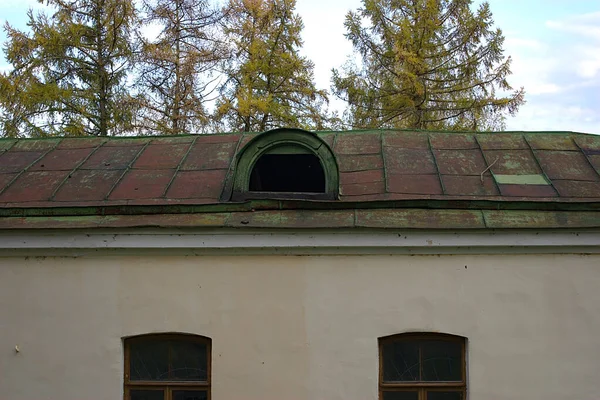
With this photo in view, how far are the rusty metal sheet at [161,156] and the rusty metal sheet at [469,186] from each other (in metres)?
3.24

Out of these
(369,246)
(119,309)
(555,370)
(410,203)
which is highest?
(410,203)

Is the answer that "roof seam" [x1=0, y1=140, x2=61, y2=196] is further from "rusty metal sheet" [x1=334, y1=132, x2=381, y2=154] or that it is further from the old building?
"rusty metal sheet" [x1=334, y1=132, x2=381, y2=154]

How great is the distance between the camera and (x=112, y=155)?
26.8ft

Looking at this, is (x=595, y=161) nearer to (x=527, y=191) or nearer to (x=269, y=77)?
(x=527, y=191)

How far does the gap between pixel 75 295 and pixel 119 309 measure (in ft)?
1.68

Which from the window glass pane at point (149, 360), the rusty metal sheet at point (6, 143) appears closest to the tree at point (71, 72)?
the rusty metal sheet at point (6, 143)

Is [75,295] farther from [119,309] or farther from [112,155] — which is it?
[112,155]

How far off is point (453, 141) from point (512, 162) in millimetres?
864

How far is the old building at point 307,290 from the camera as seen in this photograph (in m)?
6.31

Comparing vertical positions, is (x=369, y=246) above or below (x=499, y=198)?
below

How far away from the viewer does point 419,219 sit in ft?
20.9

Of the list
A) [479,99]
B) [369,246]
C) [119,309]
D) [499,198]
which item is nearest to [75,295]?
[119,309]

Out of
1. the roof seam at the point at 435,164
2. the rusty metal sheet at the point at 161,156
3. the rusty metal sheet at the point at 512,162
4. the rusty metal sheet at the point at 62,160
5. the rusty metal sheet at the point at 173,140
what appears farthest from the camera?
the rusty metal sheet at the point at 173,140

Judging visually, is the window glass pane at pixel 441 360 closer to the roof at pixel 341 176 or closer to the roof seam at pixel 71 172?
the roof at pixel 341 176
